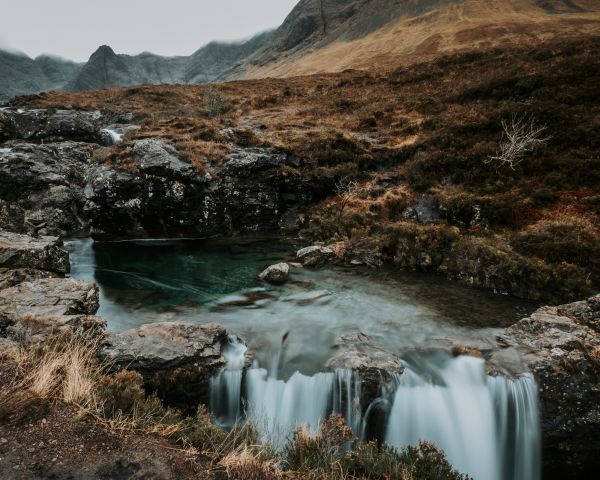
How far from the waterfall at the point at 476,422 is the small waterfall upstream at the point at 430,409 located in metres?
0.02

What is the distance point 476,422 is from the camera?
7129mm

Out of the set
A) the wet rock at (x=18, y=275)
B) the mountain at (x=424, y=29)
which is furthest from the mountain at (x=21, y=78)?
the wet rock at (x=18, y=275)

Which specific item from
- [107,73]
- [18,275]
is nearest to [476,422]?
[18,275]

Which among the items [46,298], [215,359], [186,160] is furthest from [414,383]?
[186,160]

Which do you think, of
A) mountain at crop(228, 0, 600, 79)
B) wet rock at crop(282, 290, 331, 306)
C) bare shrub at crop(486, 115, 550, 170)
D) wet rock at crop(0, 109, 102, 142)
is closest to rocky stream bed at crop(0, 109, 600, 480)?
wet rock at crop(282, 290, 331, 306)

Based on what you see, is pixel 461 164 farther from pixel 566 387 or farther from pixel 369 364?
pixel 369 364

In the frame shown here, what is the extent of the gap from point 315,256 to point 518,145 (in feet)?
37.3

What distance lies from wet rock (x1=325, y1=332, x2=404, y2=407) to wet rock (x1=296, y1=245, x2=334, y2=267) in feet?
22.0

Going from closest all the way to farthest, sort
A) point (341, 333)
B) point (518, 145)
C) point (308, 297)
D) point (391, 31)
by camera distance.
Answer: point (341, 333)
point (308, 297)
point (518, 145)
point (391, 31)

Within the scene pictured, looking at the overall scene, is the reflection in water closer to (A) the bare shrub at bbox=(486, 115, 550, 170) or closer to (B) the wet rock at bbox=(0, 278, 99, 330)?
(B) the wet rock at bbox=(0, 278, 99, 330)

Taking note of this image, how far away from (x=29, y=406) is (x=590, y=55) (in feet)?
102

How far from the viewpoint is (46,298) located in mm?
9078

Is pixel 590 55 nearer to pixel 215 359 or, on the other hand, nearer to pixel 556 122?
pixel 556 122

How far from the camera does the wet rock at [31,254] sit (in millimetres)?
11367
